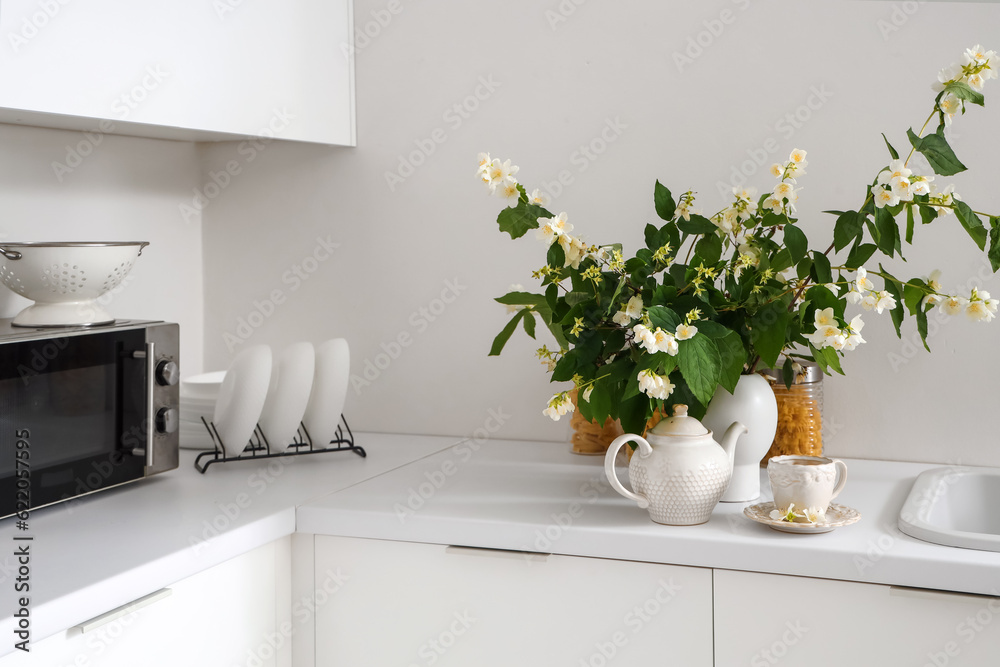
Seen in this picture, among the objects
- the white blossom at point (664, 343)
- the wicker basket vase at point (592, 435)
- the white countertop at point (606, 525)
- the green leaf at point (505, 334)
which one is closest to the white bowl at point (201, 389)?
the white countertop at point (606, 525)

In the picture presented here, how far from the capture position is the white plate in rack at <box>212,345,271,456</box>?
1.41 metres

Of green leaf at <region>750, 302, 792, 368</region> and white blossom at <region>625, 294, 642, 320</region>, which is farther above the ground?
white blossom at <region>625, 294, 642, 320</region>

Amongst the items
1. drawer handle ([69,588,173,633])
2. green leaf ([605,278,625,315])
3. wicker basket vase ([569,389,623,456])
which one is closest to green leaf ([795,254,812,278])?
green leaf ([605,278,625,315])

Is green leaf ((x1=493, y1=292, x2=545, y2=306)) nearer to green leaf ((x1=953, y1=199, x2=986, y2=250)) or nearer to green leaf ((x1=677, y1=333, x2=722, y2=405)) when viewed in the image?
green leaf ((x1=677, y1=333, x2=722, y2=405))

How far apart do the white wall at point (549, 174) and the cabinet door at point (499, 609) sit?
0.55m

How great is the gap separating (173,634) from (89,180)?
91 cm

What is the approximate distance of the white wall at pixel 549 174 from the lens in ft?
4.71

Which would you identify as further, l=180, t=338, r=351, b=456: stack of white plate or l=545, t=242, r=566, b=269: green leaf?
l=180, t=338, r=351, b=456: stack of white plate

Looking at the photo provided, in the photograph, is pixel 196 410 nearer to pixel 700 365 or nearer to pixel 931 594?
pixel 700 365

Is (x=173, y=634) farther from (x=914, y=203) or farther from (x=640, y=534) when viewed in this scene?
(x=914, y=203)

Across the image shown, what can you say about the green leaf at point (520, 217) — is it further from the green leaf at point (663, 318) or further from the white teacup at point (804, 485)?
the white teacup at point (804, 485)

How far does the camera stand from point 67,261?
121 centimetres

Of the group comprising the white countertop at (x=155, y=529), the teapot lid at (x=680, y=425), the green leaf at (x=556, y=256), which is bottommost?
the white countertop at (x=155, y=529)

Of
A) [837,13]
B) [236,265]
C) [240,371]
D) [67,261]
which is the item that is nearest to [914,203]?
[837,13]
